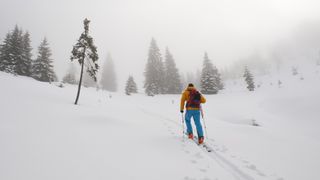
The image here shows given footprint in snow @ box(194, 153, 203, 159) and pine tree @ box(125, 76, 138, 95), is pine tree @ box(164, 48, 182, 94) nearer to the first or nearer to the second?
pine tree @ box(125, 76, 138, 95)

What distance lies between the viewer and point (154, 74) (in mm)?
41094

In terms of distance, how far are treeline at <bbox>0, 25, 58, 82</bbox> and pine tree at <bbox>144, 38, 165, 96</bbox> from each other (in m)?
22.0

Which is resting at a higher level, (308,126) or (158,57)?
(158,57)

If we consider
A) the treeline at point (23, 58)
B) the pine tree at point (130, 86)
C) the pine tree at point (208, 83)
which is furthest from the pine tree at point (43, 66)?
the pine tree at point (208, 83)

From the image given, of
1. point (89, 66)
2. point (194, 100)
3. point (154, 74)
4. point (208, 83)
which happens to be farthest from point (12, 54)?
point (208, 83)

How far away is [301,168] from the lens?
397cm

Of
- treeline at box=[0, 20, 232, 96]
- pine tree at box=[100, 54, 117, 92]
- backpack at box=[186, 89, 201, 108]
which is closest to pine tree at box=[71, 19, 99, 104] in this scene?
treeline at box=[0, 20, 232, 96]

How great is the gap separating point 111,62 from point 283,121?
54227 millimetres

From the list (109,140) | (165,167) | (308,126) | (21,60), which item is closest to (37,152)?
(109,140)

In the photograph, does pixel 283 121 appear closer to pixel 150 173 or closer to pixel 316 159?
pixel 316 159

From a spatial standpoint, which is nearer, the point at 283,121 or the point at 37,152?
the point at 37,152

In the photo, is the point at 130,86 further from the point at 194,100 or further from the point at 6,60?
the point at 194,100

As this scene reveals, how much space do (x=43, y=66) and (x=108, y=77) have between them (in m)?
22.5

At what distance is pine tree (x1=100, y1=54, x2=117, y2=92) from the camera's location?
54.2 metres
